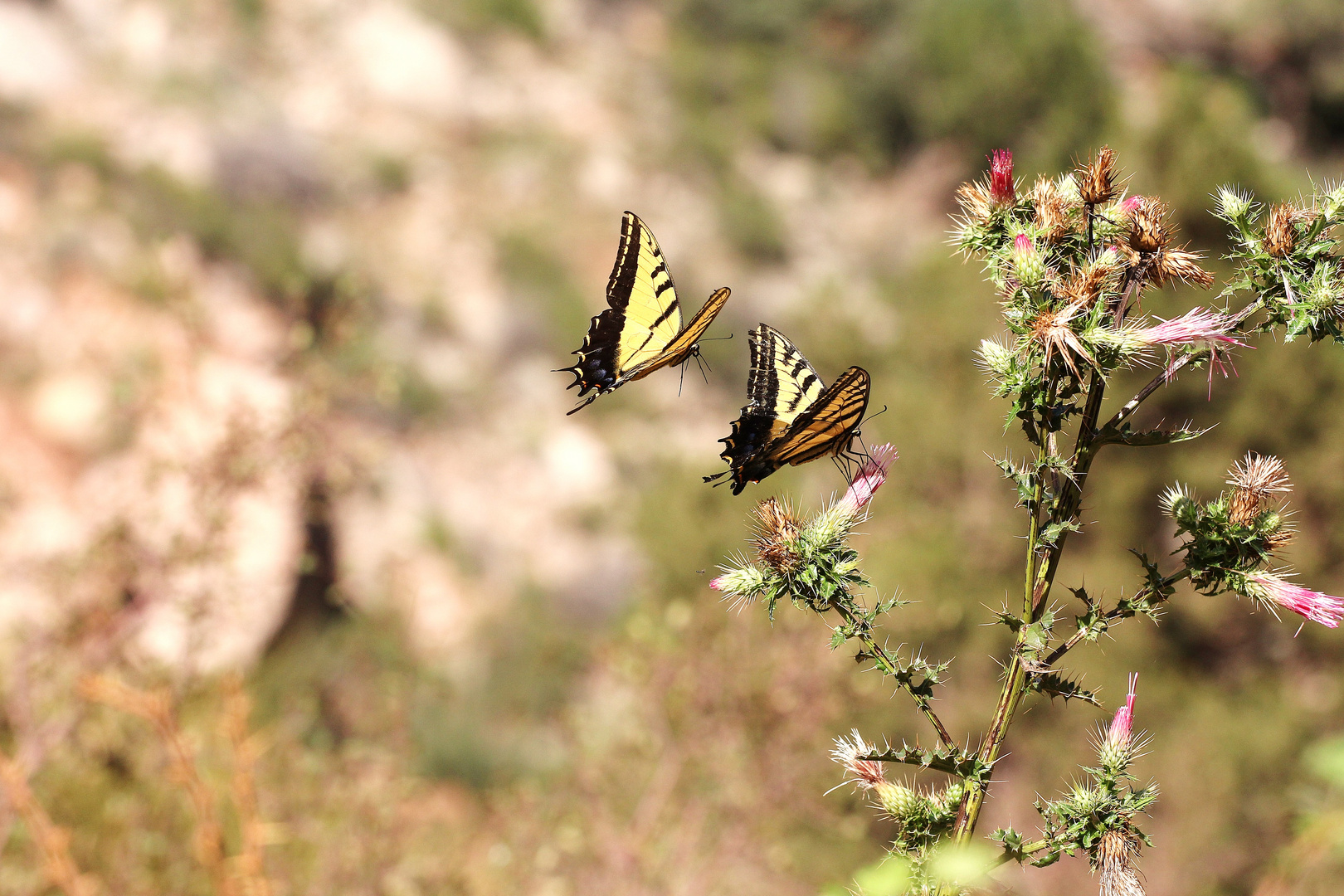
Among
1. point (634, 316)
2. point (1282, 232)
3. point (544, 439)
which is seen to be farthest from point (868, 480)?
point (544, 439)

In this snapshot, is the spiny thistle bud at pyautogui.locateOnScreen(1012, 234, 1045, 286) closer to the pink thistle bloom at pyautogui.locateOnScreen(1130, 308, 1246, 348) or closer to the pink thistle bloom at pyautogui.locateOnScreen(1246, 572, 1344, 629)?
the pink thistle bloom at pyautogui.locateOnScreen(1130, 308, 1246, 348)

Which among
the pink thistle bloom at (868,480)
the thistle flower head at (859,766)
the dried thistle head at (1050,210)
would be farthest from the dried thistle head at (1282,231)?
the thistle flower head at (859,766)

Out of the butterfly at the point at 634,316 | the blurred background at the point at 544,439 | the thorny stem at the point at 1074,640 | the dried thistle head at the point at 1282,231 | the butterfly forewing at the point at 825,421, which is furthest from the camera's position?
the blurred background at the point at 544,439

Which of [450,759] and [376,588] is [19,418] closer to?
[376,588]

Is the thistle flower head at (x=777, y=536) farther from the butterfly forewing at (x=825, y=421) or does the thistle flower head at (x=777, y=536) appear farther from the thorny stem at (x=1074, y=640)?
the thorny stem at (x=1074, y=640)

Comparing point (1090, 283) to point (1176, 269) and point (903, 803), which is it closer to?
point (1176, 269)

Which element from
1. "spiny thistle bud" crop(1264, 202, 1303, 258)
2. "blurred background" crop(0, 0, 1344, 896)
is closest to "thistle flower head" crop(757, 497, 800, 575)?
"spiny thistle bud" crop(1264, 202, 1303, 258)
